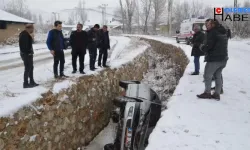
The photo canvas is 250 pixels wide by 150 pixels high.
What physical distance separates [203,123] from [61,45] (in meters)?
4.21

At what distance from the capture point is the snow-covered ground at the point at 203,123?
13.7 feet

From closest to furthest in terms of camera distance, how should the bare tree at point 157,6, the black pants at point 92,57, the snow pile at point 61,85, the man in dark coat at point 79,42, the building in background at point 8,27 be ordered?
the snow pile at point 61,85 < the man in dark coat at point 79,42 < the black pants at point 92,57 < the building in background at point 8,27 < the bare tree at point 157,6

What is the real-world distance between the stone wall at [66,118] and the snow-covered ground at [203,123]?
2.12 meters

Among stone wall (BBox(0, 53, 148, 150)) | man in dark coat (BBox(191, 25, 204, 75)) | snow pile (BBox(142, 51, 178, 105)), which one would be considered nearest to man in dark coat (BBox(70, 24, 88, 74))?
stone wall (BBox(0, 53, 148, 150))

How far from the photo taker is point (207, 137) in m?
4.41

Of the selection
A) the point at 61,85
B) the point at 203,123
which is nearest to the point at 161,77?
the point at 61,85

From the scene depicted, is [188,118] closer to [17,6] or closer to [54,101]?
[54,101]

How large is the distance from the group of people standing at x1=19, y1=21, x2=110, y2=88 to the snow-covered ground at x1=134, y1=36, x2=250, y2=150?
2.96m

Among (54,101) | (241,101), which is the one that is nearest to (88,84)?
(54,101)

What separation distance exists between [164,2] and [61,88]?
60262 mm

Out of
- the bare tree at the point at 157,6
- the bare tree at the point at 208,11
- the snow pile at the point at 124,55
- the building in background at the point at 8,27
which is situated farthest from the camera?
the bare tree at the point at 208,11

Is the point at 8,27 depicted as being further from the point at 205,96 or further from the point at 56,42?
the point at 205,96

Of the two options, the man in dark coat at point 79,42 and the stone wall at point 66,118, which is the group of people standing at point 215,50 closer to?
the stone wall at point 66,118

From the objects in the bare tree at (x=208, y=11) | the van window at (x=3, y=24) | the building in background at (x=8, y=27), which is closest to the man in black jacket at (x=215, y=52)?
the building in background at (x=8, y=27)
